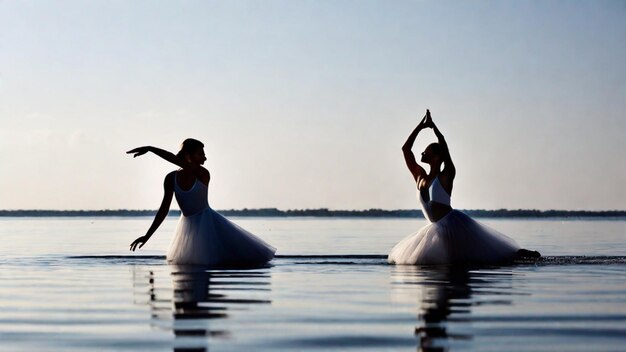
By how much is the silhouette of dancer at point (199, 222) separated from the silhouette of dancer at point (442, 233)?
297 centimetres

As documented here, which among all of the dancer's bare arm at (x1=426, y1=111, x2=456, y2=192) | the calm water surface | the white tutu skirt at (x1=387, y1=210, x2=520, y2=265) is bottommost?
the calm water surface

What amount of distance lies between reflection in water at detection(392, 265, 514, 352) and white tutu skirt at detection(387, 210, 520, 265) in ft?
2.22

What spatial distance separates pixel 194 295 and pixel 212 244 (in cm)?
708

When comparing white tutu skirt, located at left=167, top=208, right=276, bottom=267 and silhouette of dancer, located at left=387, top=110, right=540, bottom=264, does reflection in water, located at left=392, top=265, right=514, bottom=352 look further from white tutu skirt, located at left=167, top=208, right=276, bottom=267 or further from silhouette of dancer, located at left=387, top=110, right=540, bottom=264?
white tutu skirt, located at left=167, top=208, right=276, bottom=267

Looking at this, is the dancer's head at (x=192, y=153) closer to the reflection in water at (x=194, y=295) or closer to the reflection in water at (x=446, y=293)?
the reflection in water at (x=194, y=295)

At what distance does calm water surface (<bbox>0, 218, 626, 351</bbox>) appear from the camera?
9477 mm

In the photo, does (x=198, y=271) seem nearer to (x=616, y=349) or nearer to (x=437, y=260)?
(x=437, y=260)

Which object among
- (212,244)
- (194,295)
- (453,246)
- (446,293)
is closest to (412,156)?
(453,246)

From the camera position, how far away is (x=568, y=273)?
1834 cm

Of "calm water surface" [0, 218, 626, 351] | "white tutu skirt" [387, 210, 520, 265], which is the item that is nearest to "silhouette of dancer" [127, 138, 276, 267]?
"calm water surface" [0, 218, 626, 351]

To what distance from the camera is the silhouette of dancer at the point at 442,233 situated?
21.2 metres

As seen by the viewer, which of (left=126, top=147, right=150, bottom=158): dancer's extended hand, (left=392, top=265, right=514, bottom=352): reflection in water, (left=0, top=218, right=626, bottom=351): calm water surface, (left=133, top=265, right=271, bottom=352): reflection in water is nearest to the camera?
(left=0, top=218, right=626, bottom=351): calm water surface

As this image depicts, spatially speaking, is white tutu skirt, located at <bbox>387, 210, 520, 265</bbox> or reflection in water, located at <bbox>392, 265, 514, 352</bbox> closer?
reflection in water, located at <bbox>392, 265, 514, 352</bbox>

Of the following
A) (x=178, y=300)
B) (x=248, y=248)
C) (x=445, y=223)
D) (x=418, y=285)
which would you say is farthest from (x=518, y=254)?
(x=178, y=300)
